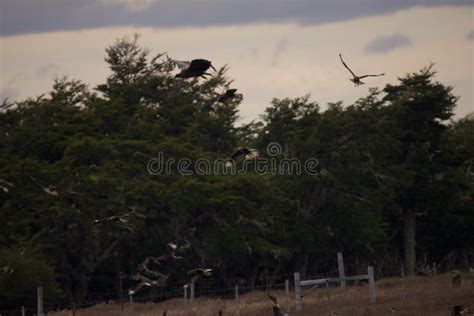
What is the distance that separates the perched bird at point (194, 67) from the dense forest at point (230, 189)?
96.3 ft

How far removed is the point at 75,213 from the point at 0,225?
134 inches

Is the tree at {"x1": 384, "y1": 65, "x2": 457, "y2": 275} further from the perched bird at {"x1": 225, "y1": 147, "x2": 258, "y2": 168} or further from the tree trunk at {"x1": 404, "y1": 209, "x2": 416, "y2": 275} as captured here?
the perched bird at {"x1": 225, "y1": 147, "x2": 258, "y2": 168}

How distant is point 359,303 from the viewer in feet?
120

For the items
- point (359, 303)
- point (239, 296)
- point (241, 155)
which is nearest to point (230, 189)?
point (239, 296)

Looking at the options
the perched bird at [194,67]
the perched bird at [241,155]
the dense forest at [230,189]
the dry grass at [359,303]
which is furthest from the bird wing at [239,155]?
the dense forest at [230,189]

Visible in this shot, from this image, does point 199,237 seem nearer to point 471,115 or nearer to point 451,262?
point 451,262

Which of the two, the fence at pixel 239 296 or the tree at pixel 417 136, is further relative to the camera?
the tree at pixel 417 136

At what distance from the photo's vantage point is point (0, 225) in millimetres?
52656

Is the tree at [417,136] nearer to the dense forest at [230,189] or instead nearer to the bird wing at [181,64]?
the dense forest at [230,189]

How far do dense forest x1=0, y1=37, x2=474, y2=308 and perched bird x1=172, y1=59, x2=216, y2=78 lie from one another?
29.4 metres

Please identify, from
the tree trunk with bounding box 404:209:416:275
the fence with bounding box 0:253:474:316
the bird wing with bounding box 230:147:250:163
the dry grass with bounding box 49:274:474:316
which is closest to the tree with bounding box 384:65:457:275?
the tree trunk with bounding box 404:209:416:275

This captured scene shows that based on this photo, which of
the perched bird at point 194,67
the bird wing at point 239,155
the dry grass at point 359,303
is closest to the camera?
the perched bird at point 194,67

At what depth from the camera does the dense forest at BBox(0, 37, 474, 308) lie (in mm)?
54281

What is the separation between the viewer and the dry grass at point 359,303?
3306 centimetres
